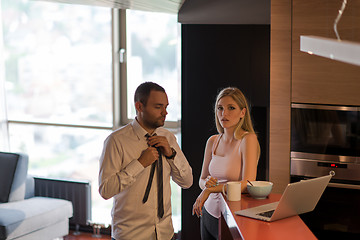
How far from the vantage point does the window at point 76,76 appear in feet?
Answer: 17.8

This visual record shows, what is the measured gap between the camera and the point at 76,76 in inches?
225

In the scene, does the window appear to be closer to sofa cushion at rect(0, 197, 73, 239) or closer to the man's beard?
sofa cushion at rect(0, 197, 73, 239)

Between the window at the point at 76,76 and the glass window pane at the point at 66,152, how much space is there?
A: 11 mm

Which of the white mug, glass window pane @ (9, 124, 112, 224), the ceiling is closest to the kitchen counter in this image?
the white mug

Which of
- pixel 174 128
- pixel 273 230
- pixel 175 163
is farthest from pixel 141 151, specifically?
pixel 174 128

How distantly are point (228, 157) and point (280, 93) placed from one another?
0.76 meters

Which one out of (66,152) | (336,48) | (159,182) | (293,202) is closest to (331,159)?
(293,202)

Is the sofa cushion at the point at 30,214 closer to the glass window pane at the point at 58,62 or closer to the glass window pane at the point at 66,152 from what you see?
the glass window pane at the point at 66,152

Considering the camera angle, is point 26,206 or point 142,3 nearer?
point 142,3

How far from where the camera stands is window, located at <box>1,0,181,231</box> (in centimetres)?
543

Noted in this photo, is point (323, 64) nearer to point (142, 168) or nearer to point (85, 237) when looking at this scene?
point (142, 168)

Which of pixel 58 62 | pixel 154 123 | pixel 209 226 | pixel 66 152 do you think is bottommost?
pixel 209 226

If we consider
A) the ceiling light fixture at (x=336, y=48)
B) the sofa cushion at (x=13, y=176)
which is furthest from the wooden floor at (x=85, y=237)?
the ceiling light fixture at (x=336, y=48)

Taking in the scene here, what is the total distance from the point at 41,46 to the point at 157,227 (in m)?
3.67
